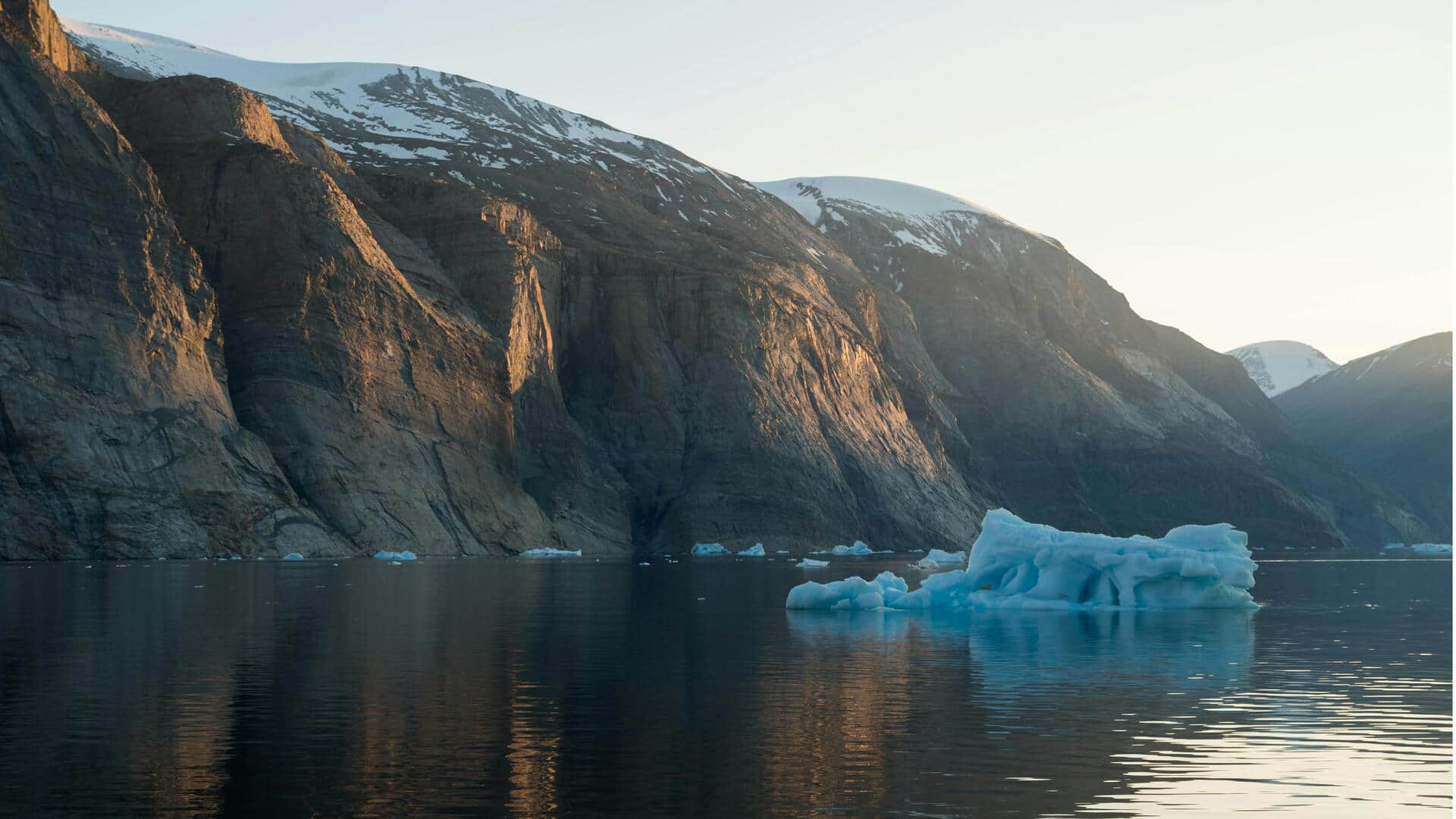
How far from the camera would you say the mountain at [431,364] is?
9662 centimetres

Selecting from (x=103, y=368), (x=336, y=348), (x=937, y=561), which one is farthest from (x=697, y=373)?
(x=103, y=368)

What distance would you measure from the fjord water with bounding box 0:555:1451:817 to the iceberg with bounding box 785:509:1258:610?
2.50m

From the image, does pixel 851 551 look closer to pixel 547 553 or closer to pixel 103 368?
pixel 547 553

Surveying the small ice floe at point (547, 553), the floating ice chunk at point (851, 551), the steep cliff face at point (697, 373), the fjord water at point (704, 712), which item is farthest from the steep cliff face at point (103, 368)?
the floating ice chunk at point (851, 551)

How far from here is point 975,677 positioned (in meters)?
32.7

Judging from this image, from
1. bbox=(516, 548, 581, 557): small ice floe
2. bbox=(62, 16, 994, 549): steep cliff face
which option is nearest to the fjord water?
bbox=(516, 548, 581, 557): small ice floe

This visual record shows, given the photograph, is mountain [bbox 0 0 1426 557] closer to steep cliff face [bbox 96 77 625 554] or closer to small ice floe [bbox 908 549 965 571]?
steep cliff face [bbox 96 77 625 554]

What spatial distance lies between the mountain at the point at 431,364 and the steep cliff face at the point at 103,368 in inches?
7.2

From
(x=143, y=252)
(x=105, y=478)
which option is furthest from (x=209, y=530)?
(x=143, y=252)

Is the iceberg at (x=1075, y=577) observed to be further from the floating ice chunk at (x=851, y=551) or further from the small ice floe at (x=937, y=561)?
the floating ice chunk at (x=851, y=551)

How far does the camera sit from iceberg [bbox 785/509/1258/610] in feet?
177

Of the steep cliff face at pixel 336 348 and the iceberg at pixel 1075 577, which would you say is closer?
the iceberg at pixel 1075 577

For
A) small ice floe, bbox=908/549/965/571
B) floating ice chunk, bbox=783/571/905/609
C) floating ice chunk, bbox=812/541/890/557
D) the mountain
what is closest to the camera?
floating ice chunk, bbox=783/571/905/609

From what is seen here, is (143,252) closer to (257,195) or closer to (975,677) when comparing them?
(257,195)
